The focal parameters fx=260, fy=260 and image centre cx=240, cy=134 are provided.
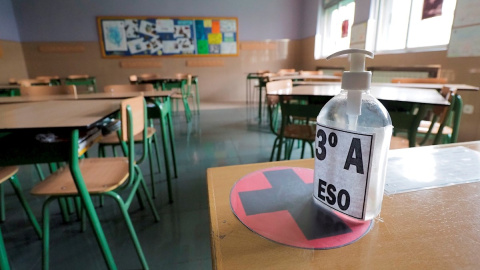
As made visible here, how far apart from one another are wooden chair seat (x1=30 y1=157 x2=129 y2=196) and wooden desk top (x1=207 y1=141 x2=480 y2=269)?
903 millimetres

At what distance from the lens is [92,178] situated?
45.9 inches

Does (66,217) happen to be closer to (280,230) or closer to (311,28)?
(280,230)

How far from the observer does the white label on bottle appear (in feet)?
0.97

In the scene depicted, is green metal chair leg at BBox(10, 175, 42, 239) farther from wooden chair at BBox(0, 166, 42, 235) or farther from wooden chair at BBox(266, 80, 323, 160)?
wooden chair at BBox(266, 80, 323, 160)

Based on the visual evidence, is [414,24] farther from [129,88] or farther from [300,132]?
[129,88]

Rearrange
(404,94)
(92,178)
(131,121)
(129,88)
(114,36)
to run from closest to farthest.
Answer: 1. (131,121)
2. (92,178)
3. (404,94)
4. (129,88)
5. (114,36)

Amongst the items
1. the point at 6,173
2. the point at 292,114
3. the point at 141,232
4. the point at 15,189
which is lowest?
the point at 141,232

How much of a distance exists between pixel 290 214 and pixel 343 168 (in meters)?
0.09

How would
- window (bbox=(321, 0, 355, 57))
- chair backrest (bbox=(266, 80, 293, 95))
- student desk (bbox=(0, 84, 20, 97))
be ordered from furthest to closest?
window (bbox=(321, 0, 355, 57)) → student desk (bbox=(0, 84, 20, 97)) → chair backrest (bbox=(266, 80, 293, 95))

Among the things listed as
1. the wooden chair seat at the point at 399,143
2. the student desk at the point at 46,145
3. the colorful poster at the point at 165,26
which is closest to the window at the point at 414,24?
the wooden chair seat at the point at 399,143

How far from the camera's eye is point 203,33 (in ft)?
20.7

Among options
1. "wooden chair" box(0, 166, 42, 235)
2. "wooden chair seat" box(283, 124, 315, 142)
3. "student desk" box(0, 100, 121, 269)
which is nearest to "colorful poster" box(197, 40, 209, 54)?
"wooden chair seat" box(283, 124, 315, 142)

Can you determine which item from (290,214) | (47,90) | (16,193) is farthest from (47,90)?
(290,214)

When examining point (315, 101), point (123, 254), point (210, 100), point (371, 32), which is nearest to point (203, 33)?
point (210, 100)
